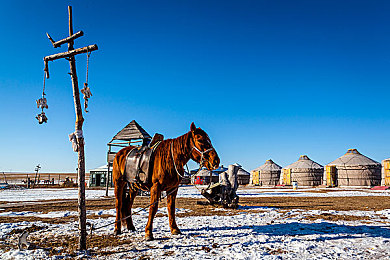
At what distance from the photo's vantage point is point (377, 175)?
132 ft

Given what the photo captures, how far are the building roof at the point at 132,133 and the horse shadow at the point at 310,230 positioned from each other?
13.8 m

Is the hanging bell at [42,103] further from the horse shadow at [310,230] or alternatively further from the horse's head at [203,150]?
the horse shadow at [310,230]

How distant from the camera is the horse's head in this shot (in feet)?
18.6

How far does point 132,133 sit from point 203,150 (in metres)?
15.3

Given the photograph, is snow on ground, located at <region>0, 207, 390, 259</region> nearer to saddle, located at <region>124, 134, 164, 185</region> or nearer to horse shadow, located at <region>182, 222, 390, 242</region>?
horse shadow, located at <region>182, 222, 390, 242</region>

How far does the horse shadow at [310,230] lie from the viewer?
6289 millimetres

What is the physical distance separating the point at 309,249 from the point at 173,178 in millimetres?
3104

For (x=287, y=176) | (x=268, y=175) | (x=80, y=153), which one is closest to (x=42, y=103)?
(x=80, y=153)

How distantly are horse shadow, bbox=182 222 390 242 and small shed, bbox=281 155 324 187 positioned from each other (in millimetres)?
41691

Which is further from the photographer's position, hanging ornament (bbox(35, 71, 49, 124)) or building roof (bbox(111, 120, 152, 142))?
building roof (bbox(111, 120, 152, 142))

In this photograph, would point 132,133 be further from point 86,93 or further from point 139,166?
point 86,93

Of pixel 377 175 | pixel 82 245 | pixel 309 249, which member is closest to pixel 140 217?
pixel 82 245

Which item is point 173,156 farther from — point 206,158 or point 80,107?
point 80,107

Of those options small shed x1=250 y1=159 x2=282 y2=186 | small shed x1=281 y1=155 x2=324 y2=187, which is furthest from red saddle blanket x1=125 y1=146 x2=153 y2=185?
small shed x1=250 y1=159 x2=282 y2=186
